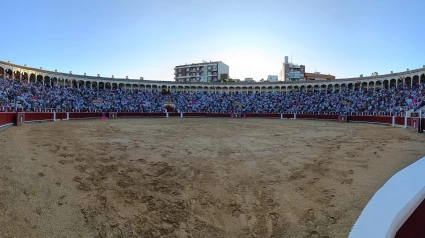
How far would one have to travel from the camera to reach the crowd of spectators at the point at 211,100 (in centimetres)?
2947

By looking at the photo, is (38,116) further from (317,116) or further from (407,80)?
(407,80)

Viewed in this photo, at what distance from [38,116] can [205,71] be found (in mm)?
63516

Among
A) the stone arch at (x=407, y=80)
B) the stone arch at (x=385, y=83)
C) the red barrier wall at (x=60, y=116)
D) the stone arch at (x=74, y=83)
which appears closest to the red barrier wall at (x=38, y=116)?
the red barrier wall at (x=60, y=116)

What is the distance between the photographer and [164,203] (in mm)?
4078

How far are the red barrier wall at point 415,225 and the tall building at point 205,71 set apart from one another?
78980 millimetres

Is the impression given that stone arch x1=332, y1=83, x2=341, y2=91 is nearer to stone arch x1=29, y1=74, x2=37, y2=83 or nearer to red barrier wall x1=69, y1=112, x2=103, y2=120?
red barrier wall x1=69, y1=112, x2=103, y2=120

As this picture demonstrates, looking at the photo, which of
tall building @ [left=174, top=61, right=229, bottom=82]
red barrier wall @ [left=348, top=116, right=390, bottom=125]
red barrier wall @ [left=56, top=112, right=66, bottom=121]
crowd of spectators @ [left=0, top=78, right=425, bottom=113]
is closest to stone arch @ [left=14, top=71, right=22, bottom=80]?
crowd of spectators @ [left=0, top=78, right=425, bottom=113]

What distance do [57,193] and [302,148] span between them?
6604 mm

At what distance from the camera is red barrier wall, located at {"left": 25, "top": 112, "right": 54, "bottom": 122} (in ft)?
66.3

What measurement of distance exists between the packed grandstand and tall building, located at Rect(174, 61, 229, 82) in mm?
26514

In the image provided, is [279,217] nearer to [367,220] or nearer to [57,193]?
[367,220]

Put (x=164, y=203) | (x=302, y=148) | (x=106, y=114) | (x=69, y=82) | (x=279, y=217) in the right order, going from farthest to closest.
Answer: (x=69, y=82)
(x=106, y=114)
(x=302, y=148)
(x=164, y=203)
(x=279, y=217)

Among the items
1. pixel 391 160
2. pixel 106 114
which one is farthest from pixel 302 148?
pixel 106 114

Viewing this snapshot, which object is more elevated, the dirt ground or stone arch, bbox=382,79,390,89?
stone arch, bbox=382,79,390,89
